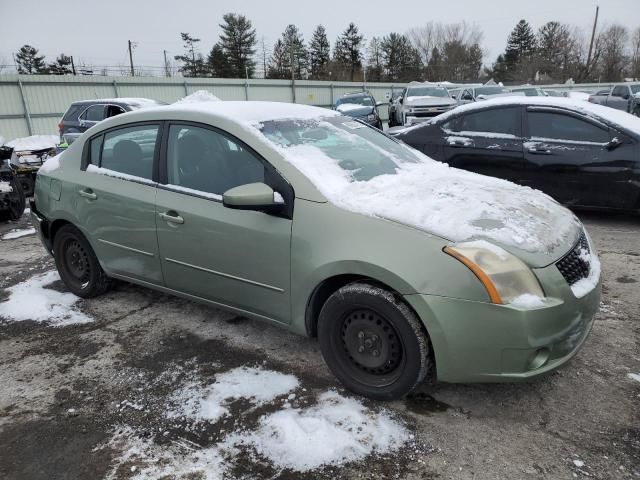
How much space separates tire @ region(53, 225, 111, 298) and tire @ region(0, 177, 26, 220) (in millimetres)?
3837

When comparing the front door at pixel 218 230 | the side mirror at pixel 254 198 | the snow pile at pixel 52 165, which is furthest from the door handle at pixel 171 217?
the snow pile at pixel 52 165

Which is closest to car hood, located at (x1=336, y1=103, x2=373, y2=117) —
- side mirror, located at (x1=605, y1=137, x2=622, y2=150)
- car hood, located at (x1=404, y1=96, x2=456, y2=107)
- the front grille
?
car hood, located at (x1=404, y1=96, x2=456, y2=107)

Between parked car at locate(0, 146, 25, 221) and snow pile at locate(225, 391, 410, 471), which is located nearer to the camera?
snow pile at locate(225, 391, 410, 471)

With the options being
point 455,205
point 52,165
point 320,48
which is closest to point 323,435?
point 455,205

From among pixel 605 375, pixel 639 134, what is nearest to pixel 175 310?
pixel 605 375

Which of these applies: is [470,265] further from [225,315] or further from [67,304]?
[67,304]

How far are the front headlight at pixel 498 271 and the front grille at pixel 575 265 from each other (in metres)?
0.25

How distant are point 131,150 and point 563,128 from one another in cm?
496

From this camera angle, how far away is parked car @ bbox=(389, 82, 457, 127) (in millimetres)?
17266

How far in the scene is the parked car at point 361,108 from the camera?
17266mm

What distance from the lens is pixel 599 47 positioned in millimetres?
65500

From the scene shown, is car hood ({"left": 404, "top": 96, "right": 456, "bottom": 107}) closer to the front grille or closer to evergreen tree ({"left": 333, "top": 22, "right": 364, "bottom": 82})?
the front grille

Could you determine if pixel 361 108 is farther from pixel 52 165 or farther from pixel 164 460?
pixel 164 460

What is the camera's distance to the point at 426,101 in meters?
17.7
